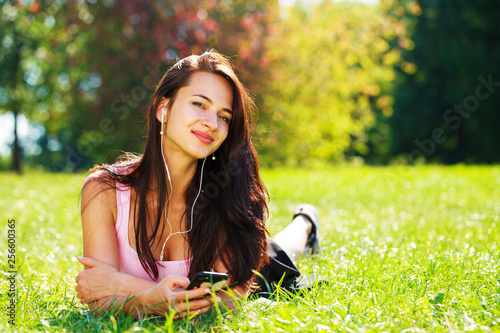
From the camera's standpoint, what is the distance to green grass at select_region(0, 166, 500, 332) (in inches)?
80.2

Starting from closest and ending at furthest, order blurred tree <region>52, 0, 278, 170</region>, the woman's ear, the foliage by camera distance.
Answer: the woman's ear < blurred tree <region>52, 0, 278, 170</region> < the foliage

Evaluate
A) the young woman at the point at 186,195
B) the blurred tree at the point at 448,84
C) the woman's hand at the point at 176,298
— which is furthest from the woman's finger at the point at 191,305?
the blurred tree at the point at 448,84

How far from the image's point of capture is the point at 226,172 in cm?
279

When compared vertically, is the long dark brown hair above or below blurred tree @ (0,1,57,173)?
below

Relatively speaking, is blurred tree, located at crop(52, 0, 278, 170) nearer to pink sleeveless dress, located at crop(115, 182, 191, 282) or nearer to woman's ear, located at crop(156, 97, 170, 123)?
woman's ear, located at crop(156, 97, 170, 123)

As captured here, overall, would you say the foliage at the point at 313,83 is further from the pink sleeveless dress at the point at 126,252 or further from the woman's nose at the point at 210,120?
the pink sleeveless dress at the point at 126,252

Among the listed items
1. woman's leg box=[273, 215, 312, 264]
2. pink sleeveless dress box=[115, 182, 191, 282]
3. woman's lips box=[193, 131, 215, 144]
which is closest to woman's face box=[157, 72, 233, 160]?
woman's lips box=[193, 131, 215, 144]

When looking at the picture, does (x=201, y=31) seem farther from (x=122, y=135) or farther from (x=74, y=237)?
(x=74, y=237)

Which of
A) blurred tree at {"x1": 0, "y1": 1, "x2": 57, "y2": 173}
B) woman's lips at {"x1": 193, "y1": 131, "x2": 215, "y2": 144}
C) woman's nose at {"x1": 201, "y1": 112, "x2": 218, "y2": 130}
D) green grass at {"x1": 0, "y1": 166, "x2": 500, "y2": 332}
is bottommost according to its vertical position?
green grass at {"x1": 0, "y1": 166, "x2": 500, "y2": 332}

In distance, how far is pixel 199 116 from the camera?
2516 mm

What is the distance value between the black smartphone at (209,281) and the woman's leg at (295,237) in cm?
108

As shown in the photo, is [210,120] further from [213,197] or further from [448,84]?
[448,84]

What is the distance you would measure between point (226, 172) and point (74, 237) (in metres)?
2.44

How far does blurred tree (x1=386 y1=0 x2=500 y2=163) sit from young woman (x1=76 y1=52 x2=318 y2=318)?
16.5 meters
